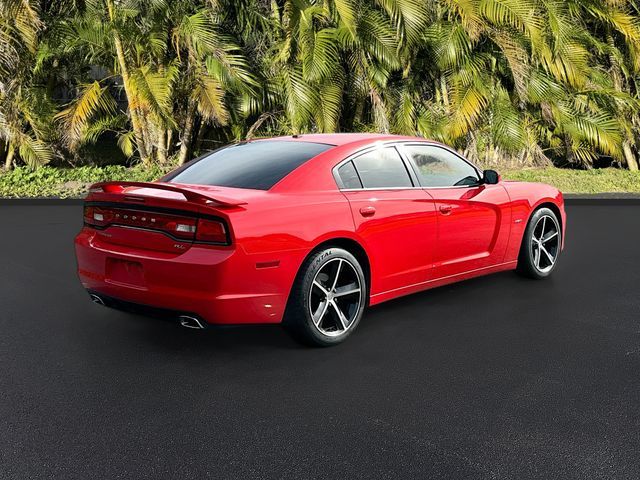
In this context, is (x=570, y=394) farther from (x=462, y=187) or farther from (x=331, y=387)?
(x=462, y=187)

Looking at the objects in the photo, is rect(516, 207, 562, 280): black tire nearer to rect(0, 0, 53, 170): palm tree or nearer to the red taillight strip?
the red taillight strip

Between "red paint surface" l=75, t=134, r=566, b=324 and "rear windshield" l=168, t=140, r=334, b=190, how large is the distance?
135mm

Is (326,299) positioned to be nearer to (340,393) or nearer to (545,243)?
A: (340,393)

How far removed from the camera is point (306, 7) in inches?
693

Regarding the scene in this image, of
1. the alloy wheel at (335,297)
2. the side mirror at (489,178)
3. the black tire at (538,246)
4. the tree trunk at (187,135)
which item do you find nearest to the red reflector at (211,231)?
the alloy wheel at (335,297)

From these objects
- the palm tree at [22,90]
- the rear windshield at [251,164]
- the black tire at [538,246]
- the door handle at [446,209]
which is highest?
the palm tree at [22,90]

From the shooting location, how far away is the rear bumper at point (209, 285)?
5.07 meters

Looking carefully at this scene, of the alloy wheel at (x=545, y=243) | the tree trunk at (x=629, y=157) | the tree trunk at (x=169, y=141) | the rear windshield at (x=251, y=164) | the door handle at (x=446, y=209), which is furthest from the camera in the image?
the tree trunk at (x=629, y=157)

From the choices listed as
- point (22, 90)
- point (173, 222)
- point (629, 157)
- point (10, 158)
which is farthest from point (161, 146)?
point (173, 222)

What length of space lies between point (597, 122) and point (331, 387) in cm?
1665

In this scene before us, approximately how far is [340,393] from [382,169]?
2.24m

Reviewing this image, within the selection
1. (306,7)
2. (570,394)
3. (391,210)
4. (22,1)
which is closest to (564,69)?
(306,7)

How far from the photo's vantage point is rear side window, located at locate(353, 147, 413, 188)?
616 cm

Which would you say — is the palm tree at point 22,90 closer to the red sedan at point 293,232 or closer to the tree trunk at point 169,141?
the tree trunk at point 169,141
